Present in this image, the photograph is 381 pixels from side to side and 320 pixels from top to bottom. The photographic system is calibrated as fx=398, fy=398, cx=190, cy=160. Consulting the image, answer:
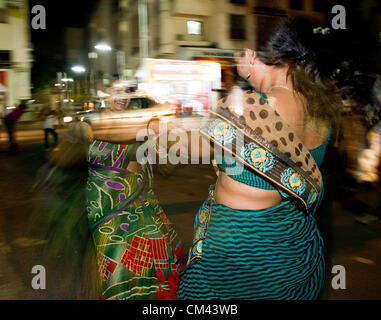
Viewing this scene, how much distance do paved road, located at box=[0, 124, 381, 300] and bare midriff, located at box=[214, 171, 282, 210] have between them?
2.81 ft

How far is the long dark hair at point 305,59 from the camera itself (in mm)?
1433

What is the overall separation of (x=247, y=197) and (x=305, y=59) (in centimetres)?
56

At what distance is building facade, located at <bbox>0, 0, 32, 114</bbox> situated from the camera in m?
19.2

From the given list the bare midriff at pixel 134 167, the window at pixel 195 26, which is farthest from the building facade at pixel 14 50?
the bare midriff at pixel 134 167

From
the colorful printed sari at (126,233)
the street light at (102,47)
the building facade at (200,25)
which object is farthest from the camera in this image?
the street light at (102,47)

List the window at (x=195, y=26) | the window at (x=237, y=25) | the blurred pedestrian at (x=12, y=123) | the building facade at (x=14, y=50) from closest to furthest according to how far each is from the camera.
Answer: the blurred pedestrian at (x=12, y=123) < the building facade at (x=14, y=50) < the window at (x=237, y=25) < the window at (x=195, y=26)

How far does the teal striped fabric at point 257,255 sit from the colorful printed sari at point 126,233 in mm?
593

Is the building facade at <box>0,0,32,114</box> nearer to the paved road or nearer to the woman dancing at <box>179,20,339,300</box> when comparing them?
the paved road

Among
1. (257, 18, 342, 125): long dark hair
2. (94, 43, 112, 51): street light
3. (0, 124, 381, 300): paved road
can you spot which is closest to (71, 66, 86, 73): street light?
(94, 43, 112, 51): street light

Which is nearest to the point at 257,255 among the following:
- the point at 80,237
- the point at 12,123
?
the point at 80,237

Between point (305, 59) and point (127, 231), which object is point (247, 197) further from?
point (127, 231)

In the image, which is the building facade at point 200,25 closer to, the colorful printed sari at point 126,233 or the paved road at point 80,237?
the paved road at point 80,237

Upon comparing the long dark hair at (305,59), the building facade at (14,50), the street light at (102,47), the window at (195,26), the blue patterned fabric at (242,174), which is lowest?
the blue patterned fabric at (242,174)

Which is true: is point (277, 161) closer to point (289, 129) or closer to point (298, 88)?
point (289, 129)
